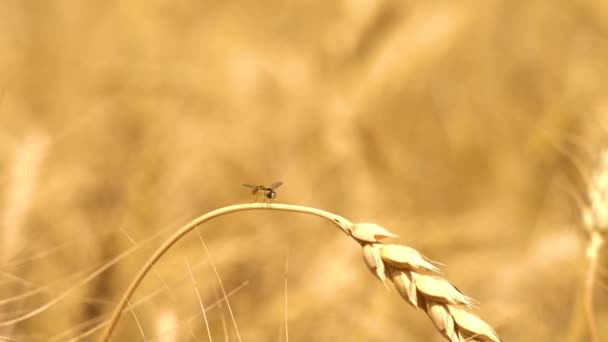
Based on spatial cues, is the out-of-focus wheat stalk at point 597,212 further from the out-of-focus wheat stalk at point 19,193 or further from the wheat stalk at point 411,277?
the out-of-focus wheat stalk at point 19,193

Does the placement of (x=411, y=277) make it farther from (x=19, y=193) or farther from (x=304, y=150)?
(x=304, y=150)

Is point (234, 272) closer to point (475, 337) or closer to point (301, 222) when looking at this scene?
point (301, 222)

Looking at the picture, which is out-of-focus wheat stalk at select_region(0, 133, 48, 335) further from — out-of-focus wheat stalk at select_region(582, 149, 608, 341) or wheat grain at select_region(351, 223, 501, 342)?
out-of-focus wheat stalk at select_region(582, 149, 608, 341)

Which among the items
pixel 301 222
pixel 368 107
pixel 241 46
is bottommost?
pixel 301 222

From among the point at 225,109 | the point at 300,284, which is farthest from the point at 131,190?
the point at 225,109

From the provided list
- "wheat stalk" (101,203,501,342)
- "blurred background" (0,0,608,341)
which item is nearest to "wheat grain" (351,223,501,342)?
"wheat stalk" (101,203,501,342)

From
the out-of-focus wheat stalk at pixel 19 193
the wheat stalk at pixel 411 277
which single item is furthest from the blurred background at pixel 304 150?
the wheat stalk at pixel 411 277
